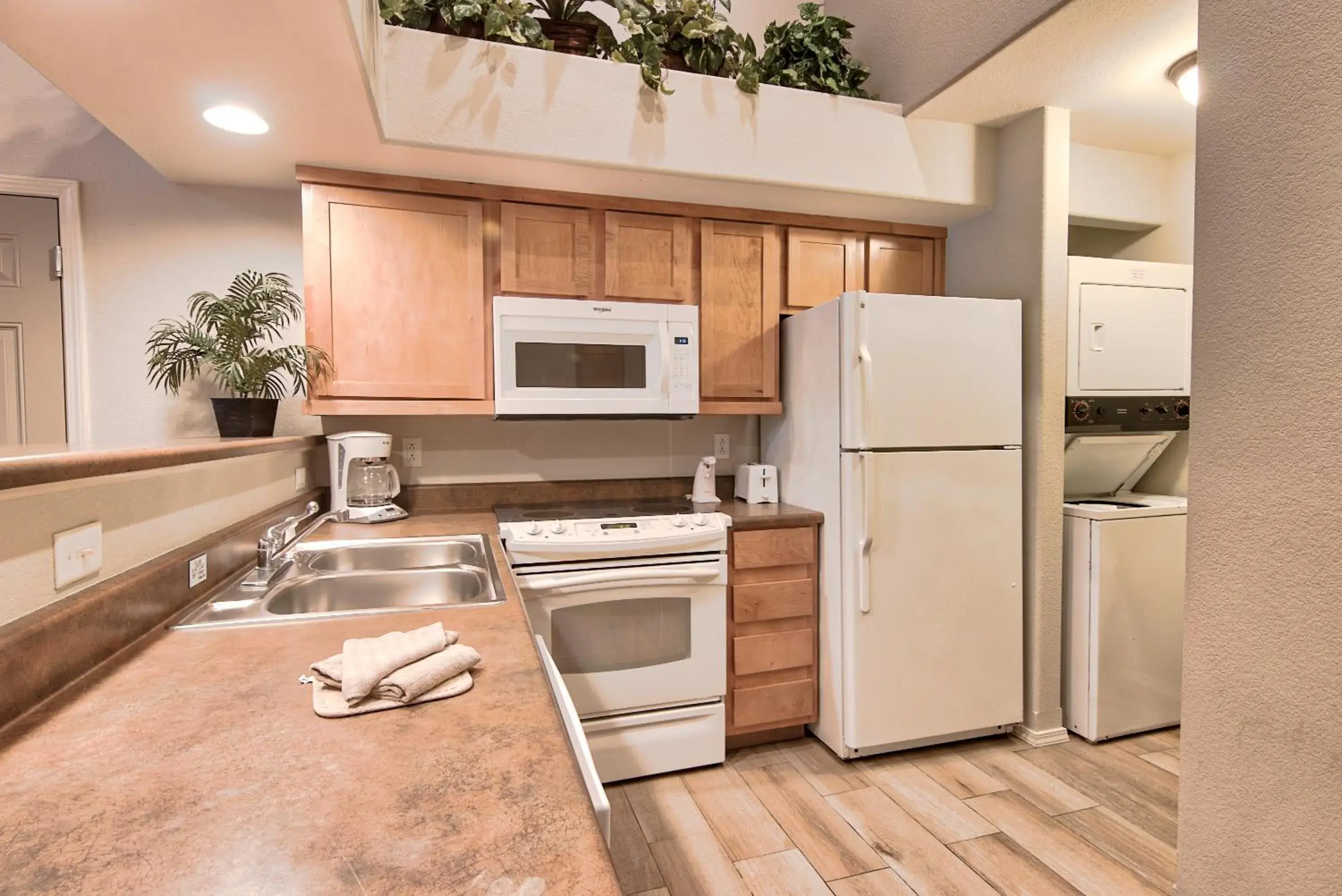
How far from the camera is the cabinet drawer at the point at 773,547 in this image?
2.33 meters

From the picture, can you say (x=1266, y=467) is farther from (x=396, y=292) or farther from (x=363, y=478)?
(x=363, y=478)

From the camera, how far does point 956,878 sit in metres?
1.70

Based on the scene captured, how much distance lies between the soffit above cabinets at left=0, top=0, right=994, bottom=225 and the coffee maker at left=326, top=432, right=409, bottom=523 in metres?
0.94

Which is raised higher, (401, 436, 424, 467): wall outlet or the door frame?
the door frame

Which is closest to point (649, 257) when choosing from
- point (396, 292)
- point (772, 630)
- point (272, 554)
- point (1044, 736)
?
point (396, 292)

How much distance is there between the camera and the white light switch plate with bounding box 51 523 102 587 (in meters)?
0.91

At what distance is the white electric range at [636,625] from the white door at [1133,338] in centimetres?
161

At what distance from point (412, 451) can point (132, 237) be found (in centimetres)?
121

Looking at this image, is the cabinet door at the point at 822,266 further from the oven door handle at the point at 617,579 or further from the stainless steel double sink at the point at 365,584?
the stainless steel double sink at the point at 365,584

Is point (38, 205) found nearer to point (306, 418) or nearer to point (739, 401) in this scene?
point (306, 418)

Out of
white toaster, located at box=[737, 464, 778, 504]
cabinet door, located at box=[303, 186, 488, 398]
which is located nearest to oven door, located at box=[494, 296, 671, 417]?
cabinet door, located at box=[303, 186, 488, 398]

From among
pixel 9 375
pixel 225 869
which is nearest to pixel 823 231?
pixel 225 869

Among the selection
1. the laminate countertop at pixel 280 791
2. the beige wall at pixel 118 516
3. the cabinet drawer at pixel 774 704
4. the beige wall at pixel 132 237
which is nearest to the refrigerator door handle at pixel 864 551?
the cabinet drawer at pixel 774 704

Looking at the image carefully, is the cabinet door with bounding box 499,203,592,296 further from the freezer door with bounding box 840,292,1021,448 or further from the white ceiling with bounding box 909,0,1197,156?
the white ceiling with bounding box 909,0,1197,156
